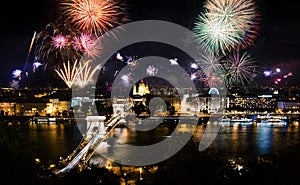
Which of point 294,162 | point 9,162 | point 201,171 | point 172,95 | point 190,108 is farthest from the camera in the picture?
point 172,95

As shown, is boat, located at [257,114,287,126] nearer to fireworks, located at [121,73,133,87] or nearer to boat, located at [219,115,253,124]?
boat, located at [219,115,253,124]

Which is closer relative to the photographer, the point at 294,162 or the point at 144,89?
the point at 294,162

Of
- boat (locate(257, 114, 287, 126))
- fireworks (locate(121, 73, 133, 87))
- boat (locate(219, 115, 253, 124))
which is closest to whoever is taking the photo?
boat (locate(257, 114, 287, 126))

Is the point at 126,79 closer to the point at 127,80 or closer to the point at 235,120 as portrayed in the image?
the point at 127,80

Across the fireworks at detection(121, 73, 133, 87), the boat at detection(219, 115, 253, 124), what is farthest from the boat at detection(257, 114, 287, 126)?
the fireworks at detection(121, 73, 133, 87)

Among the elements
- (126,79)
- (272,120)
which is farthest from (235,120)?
(126,79)

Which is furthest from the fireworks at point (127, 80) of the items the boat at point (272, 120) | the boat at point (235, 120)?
the boat at point (272, 120)

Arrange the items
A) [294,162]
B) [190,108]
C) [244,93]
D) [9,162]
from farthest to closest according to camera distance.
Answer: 1. [244,93]
2. [190,108]
3. [294,162]
4. [9,162]

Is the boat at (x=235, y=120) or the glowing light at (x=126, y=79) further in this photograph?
the glowing light at (x=126, y=79)

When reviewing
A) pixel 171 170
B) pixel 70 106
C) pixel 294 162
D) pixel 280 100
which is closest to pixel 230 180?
pixel 171 170

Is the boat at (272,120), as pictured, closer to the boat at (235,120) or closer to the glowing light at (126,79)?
the boat at (235,120)

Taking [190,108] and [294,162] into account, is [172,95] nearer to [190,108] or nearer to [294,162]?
[190,108]
